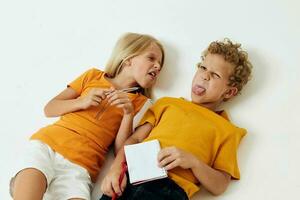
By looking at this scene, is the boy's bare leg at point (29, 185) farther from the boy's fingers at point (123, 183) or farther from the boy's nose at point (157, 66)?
the boy's nose at point (157, 66)

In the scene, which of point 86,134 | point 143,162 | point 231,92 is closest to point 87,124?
point 86,134

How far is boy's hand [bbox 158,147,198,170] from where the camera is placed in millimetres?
1104

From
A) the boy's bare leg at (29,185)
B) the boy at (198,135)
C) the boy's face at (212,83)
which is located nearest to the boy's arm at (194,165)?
the boy at (198,135)

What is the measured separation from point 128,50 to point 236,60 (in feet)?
1.26

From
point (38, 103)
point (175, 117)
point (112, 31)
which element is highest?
point (112, 31)

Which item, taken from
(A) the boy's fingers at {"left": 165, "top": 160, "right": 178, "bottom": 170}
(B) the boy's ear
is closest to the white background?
(B) the boy's ear

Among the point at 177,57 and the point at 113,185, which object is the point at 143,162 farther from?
the point at 177,57

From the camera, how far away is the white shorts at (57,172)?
1177 millimetres

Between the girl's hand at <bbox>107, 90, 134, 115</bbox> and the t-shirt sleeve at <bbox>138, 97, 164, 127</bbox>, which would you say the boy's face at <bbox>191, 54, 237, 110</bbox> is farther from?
the girl's hand at <bbox>107, 90, 134, 115</bbox>

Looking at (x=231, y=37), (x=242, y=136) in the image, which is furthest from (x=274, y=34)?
(x=242, y=136)

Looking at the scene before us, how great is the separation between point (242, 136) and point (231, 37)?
401 millimetres

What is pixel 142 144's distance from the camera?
1.18 meters

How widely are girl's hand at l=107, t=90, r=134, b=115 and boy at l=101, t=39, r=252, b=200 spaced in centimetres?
8

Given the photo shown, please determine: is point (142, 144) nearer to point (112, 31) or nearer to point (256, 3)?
point (112, 31)
